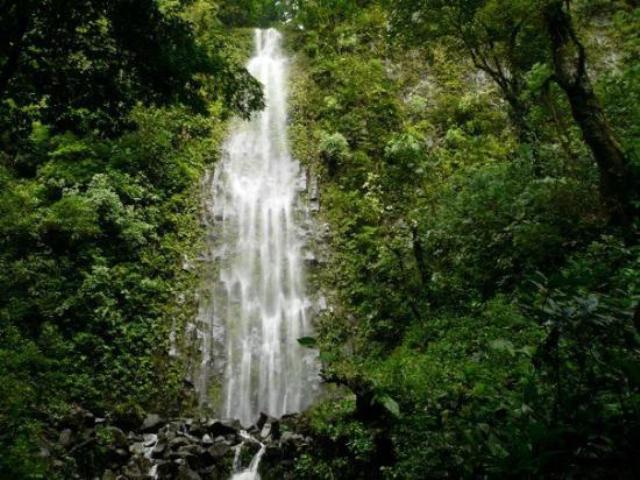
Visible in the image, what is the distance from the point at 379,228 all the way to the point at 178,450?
7461 mm

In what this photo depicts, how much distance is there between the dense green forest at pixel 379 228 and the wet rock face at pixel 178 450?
261 mm

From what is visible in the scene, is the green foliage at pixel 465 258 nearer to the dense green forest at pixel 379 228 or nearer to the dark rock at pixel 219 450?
the dense green forest at pixel 379 228

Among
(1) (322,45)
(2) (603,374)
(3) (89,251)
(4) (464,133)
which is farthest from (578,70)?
(1) (322,45)

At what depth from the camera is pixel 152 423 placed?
29.7ft

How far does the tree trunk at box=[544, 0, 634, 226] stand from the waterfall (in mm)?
7103

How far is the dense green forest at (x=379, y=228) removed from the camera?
3146 mm

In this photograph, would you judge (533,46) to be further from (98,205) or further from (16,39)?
(98,205)

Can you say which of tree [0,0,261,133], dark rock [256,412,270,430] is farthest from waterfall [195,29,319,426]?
tree [0,0,261,133]

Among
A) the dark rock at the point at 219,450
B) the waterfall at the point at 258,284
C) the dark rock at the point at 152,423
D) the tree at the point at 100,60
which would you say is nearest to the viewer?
the tree at the point at 100,60

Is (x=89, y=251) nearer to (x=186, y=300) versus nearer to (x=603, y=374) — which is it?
(x=186, y=300)

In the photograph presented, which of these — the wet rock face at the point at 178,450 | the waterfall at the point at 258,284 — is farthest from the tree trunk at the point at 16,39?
the waterfall at the point at 258,284

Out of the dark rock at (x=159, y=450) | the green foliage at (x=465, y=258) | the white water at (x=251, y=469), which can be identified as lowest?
the white water at (x=251, y=469)

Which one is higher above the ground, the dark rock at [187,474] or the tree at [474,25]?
the tree at [474,25]

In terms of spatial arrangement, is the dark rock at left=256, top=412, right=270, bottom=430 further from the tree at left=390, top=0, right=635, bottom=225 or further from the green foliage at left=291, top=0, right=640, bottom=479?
the tree at left=390, top=0, right=635, bottom=225
